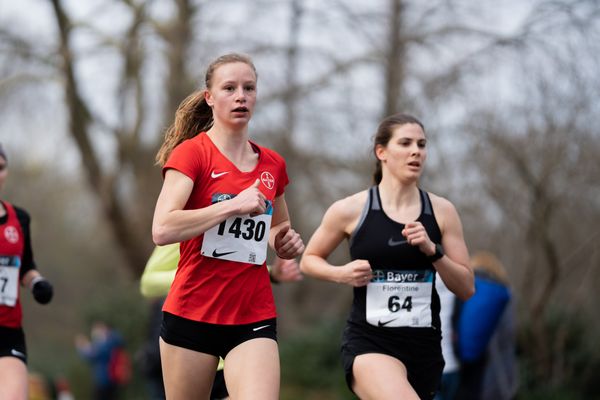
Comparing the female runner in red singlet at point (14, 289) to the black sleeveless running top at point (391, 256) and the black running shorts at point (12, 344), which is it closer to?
the black running shorts at point (12, 344)

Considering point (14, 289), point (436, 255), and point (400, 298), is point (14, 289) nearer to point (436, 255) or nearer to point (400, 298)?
point (400, 298)

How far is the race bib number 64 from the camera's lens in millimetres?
4414

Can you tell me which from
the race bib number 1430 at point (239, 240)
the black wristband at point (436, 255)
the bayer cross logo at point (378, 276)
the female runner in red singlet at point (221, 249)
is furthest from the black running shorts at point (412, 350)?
the race bib number 1430 at point (239, 240)

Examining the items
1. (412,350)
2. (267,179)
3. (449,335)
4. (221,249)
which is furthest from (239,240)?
(449,335)

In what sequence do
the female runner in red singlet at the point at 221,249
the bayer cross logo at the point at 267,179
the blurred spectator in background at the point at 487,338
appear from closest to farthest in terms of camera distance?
1. the female runner in red singlet at the point at 221,249
2. the bayer cross logo at the point at 267,179
3. the blurred spectator in background at the point at 487,338

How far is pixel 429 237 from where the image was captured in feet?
14.6

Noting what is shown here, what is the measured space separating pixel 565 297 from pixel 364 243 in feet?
28.1

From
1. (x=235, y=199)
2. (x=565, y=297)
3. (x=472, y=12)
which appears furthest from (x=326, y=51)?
(x=235, y=199)

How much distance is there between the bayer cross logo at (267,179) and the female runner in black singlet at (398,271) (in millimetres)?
701

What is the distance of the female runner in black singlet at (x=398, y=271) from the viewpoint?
4.36 metres

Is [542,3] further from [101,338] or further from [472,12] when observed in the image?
[101,338]

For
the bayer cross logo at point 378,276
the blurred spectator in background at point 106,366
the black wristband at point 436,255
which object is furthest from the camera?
the blurred spectator in background at point 106,366

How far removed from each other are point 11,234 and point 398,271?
7.70 feet

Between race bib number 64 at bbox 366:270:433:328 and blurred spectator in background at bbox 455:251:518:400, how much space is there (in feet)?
7.55
